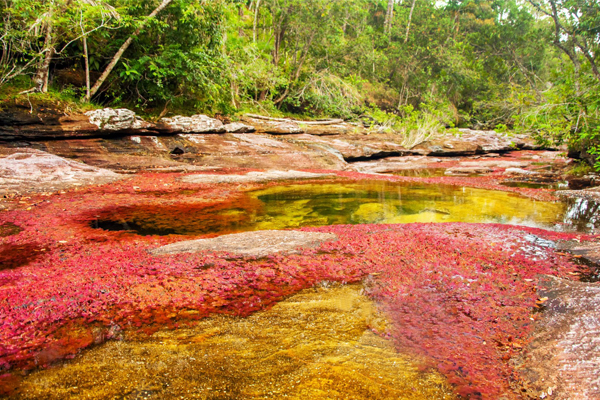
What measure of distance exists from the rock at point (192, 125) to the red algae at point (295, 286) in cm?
1002

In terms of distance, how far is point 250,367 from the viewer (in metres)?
2.51

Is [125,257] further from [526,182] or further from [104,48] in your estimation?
[526,182]

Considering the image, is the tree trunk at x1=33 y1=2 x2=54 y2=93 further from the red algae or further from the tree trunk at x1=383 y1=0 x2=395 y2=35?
the tree trunk at x1=383 y1=0 x2=395 y2=35

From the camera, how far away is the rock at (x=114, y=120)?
13.6 metres

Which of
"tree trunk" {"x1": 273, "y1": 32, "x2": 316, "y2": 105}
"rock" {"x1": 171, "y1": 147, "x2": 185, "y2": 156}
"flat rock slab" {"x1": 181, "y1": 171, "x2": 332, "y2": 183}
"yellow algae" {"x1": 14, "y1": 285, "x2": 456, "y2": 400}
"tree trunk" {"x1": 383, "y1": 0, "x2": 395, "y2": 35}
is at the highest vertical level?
"tree trunk" {"x1": 383, "y1": 0, "x2": 395, "y2": 35}

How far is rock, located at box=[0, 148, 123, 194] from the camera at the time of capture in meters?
9.28

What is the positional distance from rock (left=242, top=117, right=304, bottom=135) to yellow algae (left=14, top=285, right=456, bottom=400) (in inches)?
707

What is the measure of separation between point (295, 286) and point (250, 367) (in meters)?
1.71

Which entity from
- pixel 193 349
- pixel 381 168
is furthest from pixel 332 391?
pixel 381 168

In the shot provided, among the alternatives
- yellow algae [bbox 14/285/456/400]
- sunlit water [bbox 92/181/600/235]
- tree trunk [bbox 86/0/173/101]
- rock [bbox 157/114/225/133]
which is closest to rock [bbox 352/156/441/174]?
sunlit water [bbox 92/181/600/235]

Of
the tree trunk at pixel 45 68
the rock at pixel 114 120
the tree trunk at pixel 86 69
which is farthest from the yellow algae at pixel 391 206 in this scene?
the tree trunk at pixel 45 68

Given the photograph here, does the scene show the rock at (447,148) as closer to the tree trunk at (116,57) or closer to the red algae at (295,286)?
the tree trunk at (116,57)

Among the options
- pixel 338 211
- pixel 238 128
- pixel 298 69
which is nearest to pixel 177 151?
pixel 238 128

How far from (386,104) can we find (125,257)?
114 ft
